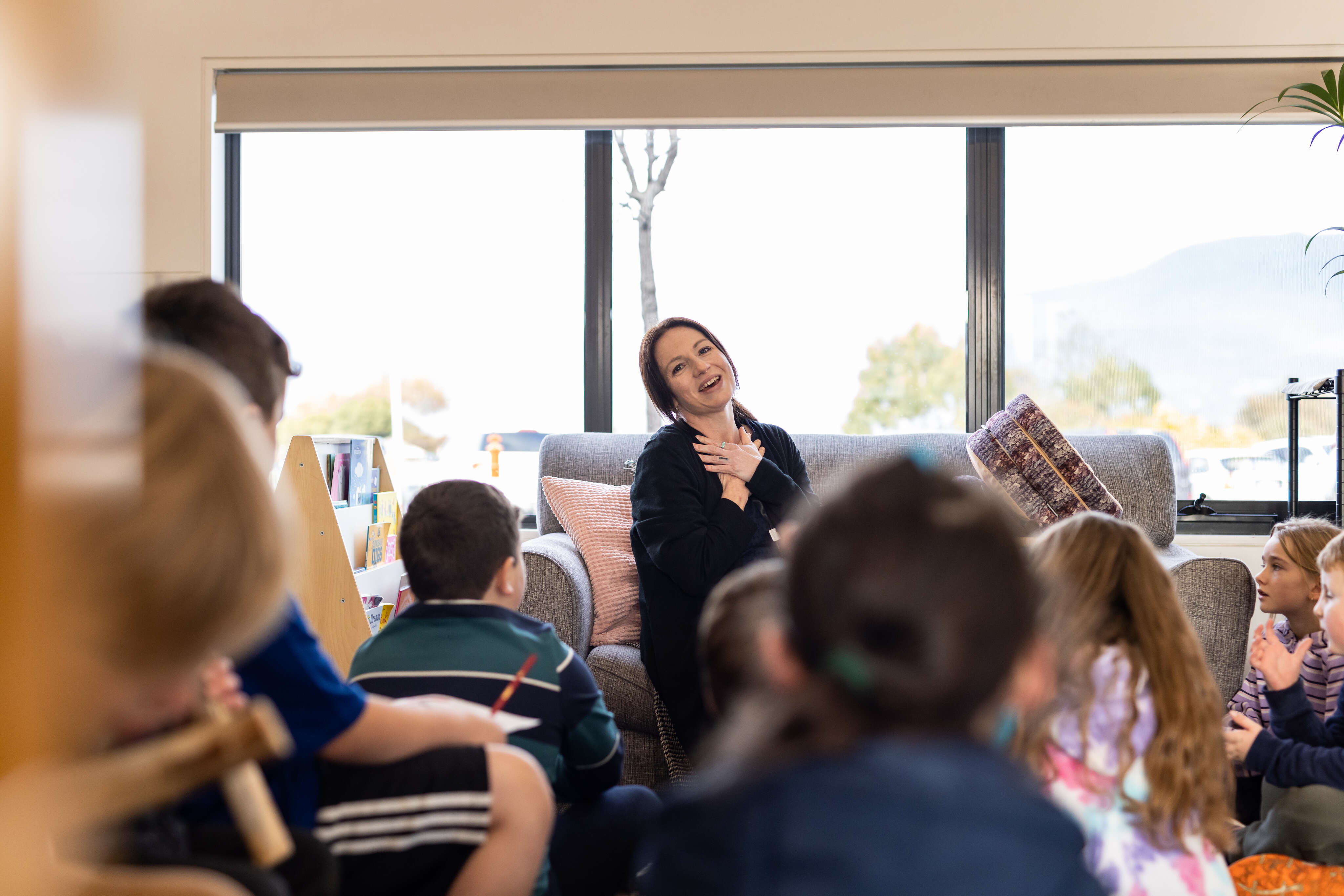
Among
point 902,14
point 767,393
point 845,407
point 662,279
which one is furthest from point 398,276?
point 902,14

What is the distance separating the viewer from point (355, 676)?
1.24 meters

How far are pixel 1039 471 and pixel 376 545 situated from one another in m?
1.64

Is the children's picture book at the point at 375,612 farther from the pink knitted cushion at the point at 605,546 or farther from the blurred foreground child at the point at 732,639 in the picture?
the blurred foreground child at the point at 732,639

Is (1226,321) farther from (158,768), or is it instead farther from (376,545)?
(158,768)

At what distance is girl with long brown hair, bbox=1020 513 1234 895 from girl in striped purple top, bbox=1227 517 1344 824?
2.83 feet

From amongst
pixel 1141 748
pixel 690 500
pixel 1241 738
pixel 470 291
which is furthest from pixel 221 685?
pixel 470 291

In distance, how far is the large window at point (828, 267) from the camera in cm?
335

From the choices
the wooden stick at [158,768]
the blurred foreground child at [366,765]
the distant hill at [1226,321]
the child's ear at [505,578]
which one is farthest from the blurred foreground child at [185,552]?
the distant hill at [1226,321]

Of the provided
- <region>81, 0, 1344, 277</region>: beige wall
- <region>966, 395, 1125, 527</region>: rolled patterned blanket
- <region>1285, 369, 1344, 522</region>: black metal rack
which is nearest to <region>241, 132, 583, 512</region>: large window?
<region>81, 0, 1344, 277</region>: beige wall

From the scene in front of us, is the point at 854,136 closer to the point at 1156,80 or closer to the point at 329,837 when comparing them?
the point at 1156,80

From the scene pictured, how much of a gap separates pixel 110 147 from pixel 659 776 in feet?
6.73

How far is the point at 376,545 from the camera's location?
246cm

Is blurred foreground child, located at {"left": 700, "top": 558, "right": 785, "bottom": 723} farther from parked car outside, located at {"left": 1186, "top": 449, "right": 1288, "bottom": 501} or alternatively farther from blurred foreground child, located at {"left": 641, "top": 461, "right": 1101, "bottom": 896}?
parked car outside, located at {"left": 1186, "top": 449, "right": 1288, "bottom": 501}

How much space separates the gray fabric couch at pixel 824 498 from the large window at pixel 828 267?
2.14 feet
